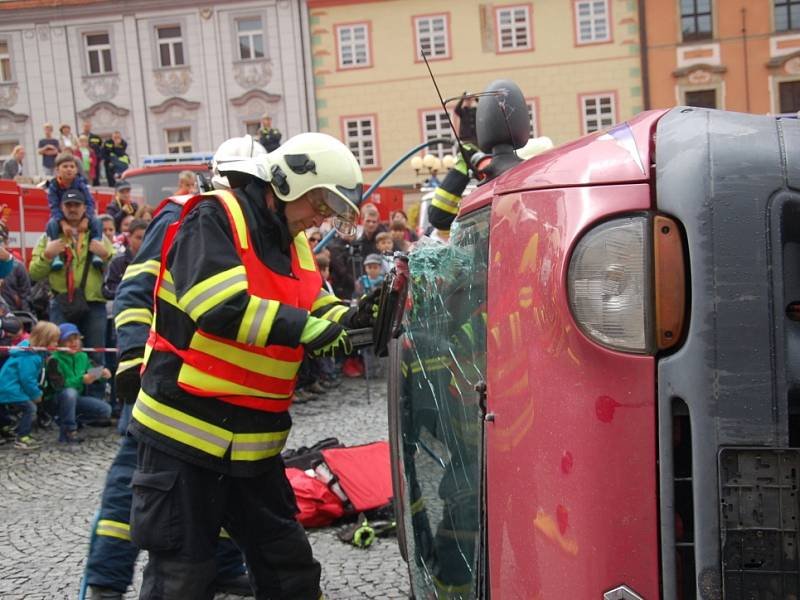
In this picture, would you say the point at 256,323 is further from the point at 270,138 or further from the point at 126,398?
the point at 270,138

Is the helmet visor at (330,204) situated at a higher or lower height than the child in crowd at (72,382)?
higher

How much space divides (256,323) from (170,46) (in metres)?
30.0

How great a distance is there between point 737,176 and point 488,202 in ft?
2.30

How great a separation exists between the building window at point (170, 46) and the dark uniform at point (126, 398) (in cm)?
2872

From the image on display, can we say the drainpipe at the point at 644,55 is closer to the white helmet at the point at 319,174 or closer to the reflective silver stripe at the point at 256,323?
the white helmet at the point at 319,174

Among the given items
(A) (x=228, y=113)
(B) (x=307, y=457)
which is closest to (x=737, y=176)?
(B) (x=307, y=457)

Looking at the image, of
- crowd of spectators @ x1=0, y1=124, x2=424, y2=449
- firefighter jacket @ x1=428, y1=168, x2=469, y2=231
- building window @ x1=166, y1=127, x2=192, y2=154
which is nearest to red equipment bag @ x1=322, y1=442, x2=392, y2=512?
firefighter jacket @ x1=428, y1=168, x2=469, y2=231

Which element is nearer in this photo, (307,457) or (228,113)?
(307,457)

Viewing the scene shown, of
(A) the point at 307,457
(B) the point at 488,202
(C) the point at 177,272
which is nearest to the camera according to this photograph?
(B) the point at 488,202

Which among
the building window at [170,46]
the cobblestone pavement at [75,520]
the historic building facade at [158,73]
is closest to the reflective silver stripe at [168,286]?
the cobblestone pavement at [75,520]

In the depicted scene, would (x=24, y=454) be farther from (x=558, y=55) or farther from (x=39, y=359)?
(x=558, y=55)

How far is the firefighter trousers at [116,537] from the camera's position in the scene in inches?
124

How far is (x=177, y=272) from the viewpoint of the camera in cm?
263

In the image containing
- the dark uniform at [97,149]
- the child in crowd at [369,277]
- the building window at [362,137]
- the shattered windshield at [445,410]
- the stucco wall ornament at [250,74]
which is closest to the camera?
the shattered windshield at [445,410]
